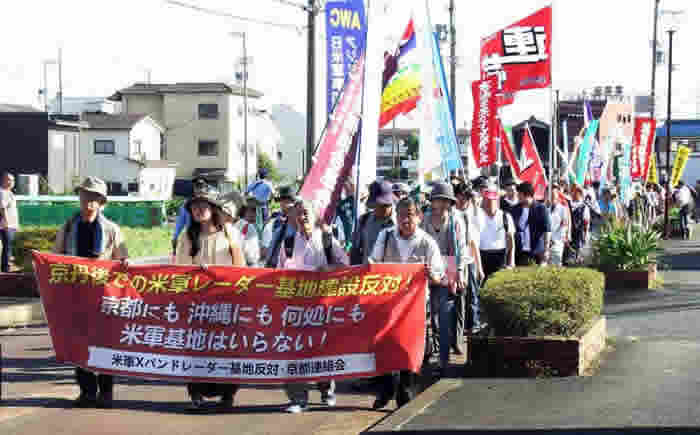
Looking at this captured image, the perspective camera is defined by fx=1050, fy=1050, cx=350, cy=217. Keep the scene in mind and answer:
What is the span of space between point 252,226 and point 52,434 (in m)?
4.13

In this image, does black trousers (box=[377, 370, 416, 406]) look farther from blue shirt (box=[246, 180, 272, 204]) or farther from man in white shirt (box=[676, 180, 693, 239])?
man in white shirt (box=[676, 180, 693, 239])

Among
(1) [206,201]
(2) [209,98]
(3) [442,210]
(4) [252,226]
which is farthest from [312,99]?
(2) [209,98]

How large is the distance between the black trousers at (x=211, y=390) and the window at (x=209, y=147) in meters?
65.5

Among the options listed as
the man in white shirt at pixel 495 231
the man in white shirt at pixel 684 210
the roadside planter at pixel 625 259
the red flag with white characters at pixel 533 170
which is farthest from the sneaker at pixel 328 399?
the man in white shirt at pixel 684 210

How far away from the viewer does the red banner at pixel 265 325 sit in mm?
7953

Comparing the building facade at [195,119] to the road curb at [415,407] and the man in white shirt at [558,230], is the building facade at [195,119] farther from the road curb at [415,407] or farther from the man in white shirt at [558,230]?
the road curb at [415,407]

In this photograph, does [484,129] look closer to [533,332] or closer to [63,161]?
[533,332]

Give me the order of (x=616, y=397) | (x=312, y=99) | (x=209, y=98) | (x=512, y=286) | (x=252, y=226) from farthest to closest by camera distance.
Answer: (x=209, y=98) → (x=312, y=99) → (x=252, y=226) → (x=512, y=286) → (x=616, y=397)

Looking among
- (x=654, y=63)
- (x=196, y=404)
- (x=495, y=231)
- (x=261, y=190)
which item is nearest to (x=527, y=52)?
(x=495, y=231)

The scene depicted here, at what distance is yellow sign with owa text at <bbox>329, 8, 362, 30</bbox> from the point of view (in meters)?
15.5

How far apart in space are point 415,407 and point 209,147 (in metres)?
66.5

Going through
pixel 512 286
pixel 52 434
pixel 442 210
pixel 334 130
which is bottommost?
pixel 52 434

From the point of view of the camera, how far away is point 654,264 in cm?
1767

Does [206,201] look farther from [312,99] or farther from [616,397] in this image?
[312,99]
